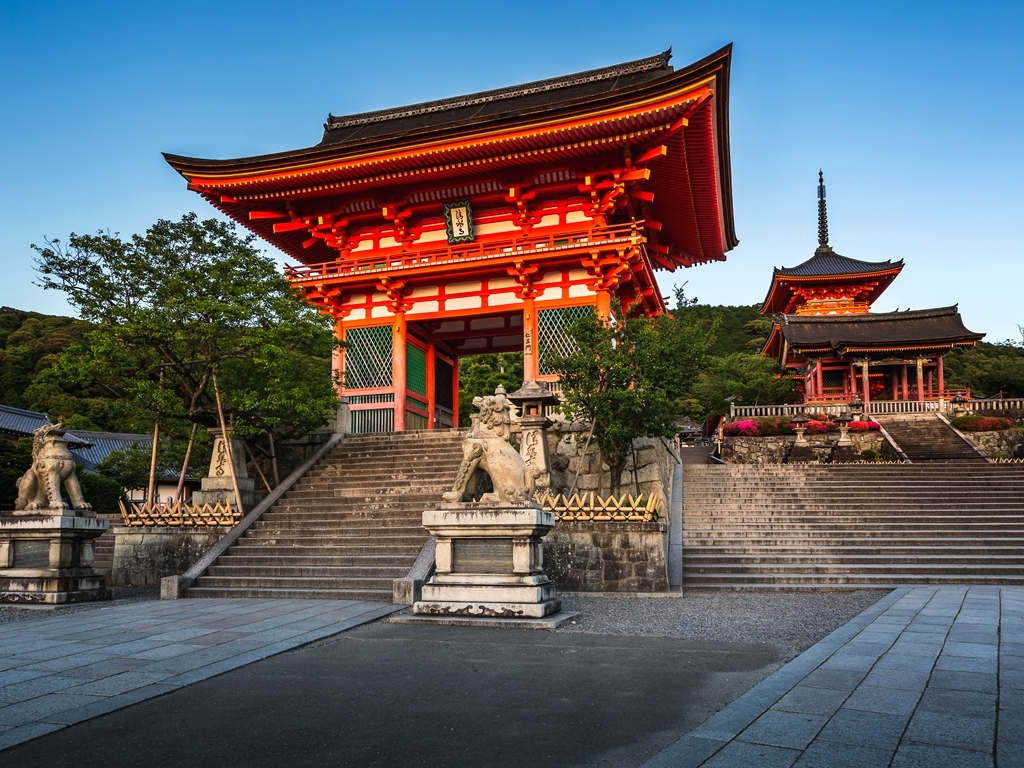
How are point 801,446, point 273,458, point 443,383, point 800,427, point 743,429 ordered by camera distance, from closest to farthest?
point 273,458 → point 443,383 → point 801,446 → point 800,427 → point 743,429

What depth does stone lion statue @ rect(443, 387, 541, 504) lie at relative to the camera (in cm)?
895

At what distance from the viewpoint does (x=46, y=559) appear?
36.9 ft

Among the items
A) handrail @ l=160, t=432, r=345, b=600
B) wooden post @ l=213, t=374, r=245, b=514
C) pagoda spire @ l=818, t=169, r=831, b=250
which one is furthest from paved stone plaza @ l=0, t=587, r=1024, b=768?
pagoda spire @ l=818, t=169, r=831, b=250

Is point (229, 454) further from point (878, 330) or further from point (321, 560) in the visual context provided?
point (878, 330)

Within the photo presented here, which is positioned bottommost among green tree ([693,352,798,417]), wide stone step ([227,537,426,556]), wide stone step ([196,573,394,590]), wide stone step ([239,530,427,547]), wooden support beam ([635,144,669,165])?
wide stone step ([196,573,394,590])

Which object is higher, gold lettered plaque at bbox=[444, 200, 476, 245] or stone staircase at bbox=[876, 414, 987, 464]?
gold lettered plaque at bbox=[444, 200, 476, 245]

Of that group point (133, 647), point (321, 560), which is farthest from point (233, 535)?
point (133, 647)

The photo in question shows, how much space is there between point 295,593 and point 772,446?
21605mm

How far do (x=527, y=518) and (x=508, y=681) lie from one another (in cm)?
308

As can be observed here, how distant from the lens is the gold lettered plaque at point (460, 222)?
19.4 meters

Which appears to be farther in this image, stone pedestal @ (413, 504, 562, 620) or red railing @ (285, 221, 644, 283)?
red railing @ (285, 221, 644, 283)

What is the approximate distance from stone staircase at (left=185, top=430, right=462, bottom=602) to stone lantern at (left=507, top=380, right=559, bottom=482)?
5.77 ft

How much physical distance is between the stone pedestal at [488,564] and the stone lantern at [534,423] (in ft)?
16.5

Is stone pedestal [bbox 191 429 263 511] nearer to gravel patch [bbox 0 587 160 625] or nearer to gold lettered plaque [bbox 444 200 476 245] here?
gravel patch [bbox 0 587 160 625]
